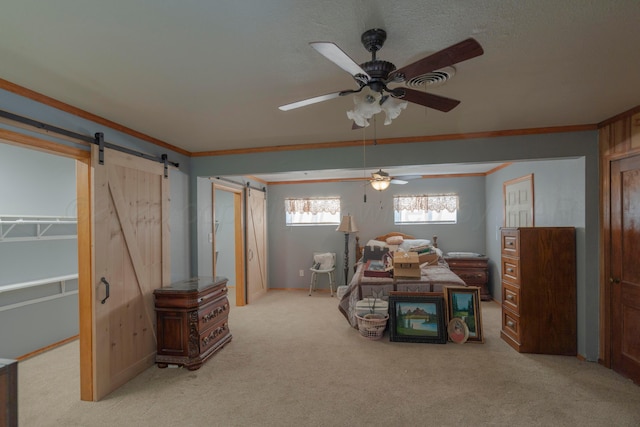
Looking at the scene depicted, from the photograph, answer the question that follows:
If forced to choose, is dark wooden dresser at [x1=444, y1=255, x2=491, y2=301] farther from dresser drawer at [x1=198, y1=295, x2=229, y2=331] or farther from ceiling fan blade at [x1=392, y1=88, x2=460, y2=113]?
ceiling fan blade at [x1=392, y1=88, x2=460, y2=113]

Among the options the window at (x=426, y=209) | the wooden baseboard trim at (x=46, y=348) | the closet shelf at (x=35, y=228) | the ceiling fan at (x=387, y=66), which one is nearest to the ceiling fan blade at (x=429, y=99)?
the ceiling fan at (x=387, y=66)

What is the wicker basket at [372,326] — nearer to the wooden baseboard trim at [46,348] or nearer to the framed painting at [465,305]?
the framed painting at [465,305]

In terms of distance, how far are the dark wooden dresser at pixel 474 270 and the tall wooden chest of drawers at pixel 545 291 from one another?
6.83 feet

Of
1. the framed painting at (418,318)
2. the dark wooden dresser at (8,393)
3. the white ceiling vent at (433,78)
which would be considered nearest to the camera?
the dark wooden dresser at (8,393)

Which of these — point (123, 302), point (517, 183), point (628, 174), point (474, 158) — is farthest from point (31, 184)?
point (517, 183)

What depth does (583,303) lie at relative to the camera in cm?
322

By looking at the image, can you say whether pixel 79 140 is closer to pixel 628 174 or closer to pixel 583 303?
pixel 628 174

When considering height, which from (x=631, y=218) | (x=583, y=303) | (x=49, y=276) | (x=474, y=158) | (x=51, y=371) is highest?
(x=474, y=158)

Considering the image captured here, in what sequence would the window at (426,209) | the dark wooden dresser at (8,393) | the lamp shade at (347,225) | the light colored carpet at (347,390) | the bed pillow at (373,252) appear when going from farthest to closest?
the window at (426,209)
the lamp shade at (347,225)
the bed pillow at (373,252)
the light colored carpet at (347,390)
the dark wooden dresser at (8,393)

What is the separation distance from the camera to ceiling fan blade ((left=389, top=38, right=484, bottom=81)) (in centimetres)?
125

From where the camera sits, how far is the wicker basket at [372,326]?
12.5 ft

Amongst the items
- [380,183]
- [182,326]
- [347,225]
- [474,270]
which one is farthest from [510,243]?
[182,326]

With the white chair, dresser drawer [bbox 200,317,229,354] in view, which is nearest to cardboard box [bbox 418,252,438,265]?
the white chair

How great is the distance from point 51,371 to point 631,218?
17.8 ft
